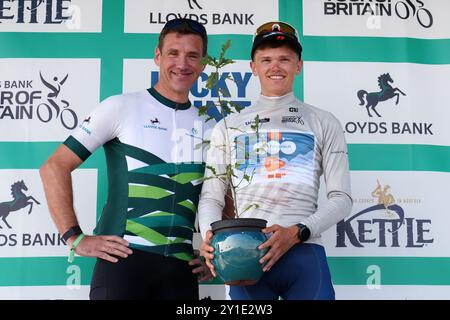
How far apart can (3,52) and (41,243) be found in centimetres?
92

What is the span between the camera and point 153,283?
247 cm

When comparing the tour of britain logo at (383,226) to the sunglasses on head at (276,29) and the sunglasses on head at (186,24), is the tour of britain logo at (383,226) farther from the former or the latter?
the sunglasses on head at (186,24)

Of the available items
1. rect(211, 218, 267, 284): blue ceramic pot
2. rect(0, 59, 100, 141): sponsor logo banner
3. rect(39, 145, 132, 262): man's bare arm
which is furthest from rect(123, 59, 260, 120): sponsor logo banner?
rect(211, 218, 267, 284): blue ceramic pot

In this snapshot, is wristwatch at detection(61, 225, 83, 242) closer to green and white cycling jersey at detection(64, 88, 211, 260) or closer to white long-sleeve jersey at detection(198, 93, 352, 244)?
green and white cycling jersey at detection(64, 88, 211, 260)

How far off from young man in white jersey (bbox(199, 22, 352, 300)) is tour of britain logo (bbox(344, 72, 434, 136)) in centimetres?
65

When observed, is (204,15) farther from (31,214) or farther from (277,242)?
(277,242)

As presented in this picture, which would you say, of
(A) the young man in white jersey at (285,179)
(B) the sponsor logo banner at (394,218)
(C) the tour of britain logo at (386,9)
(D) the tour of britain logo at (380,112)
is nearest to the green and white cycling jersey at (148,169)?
(A) the young man in white jersey at (285,179)

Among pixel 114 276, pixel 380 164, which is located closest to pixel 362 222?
pixel 380 164

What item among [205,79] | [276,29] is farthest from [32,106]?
[276,29]

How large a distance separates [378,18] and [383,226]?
1.01 metres

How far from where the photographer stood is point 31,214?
9.86 feet

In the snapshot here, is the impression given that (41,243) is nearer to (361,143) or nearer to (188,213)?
(188,213)

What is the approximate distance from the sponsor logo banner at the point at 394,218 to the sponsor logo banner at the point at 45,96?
1.23 meters

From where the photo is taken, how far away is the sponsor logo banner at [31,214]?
2.97m
